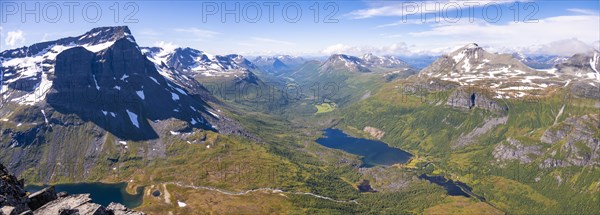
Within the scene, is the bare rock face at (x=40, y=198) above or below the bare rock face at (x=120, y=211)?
above

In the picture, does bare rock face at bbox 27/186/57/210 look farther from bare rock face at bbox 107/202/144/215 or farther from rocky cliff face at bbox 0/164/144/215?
bare rock face at bbox 107/202/144/215

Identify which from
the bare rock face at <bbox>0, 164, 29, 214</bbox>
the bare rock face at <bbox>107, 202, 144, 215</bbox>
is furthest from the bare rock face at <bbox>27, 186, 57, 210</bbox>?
the bare rock face at <bbox>107, 202, 144, 215</bbox>

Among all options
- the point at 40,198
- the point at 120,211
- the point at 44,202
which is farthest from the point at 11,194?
the point at 120,211

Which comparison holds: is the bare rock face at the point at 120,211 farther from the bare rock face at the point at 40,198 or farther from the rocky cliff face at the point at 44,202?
the bare rock face at the point at 40,198

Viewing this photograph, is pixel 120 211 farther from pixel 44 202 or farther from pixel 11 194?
pixel 11 194

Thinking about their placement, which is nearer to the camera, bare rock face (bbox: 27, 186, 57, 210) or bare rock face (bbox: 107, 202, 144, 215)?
bare rock face (bbox: 27, 186, 57, 210)

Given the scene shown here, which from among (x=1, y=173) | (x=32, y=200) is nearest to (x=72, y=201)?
(x=32, y=200)

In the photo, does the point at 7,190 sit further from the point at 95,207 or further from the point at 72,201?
the point at 95,207

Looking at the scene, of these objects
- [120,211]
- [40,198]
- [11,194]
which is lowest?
[120,211]

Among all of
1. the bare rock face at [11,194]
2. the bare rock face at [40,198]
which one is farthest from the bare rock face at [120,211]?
the bare rock face at [11,194]
